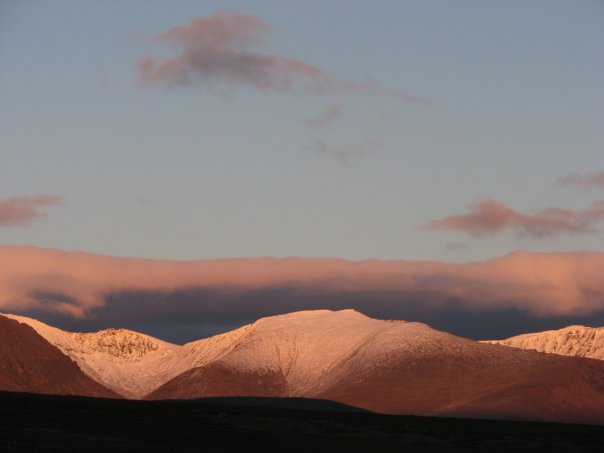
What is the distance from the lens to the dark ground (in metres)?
83.2

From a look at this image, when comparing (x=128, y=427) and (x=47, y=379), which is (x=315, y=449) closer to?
(x=128, y=427)

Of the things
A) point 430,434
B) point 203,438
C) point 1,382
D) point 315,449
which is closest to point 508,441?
point 430,434

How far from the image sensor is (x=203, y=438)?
299ft

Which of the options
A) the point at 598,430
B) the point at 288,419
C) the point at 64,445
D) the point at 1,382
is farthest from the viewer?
the point at 1,382

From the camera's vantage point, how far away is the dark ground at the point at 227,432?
83.2 metres

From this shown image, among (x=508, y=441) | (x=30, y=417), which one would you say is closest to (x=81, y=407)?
(x=30, y=417)

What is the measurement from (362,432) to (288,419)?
907cm

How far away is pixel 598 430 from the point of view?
121438 mm

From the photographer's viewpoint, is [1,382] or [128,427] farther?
[1,382]

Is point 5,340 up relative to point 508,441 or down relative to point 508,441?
up

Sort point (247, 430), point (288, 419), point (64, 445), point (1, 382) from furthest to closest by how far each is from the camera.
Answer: point (1, 382) < point (288, 419) < point (247, 430) < point (64, 445)

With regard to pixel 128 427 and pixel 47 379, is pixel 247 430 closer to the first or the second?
pixel 128 427

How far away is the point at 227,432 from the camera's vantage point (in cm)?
9731

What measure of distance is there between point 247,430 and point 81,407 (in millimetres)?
16462
